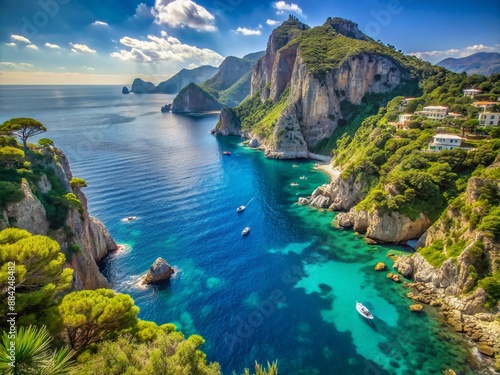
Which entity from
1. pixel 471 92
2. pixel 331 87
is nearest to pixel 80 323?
pixel 471 92

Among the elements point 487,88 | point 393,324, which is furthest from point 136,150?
point 487,88

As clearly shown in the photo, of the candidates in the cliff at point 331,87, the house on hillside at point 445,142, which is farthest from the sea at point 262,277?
the cliff at point 331,87

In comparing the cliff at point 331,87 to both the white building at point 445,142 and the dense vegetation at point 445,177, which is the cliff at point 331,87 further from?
the white building at point 445,142

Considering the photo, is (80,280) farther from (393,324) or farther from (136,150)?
(136,150)

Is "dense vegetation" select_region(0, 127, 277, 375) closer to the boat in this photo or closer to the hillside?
the boat

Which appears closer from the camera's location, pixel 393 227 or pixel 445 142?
pixel 393 227

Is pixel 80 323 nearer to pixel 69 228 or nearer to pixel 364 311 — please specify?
pixel 69 228

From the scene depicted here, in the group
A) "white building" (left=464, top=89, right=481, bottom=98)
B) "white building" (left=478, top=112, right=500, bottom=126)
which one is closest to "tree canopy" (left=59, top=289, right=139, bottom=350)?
"white building" (left=478, top=112, right=500, bottom=126)
